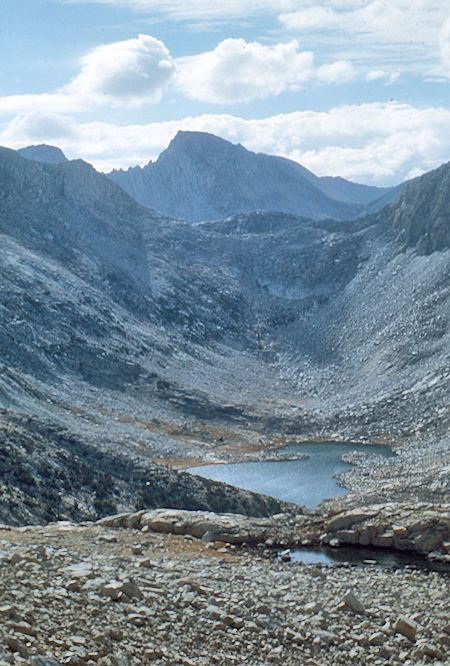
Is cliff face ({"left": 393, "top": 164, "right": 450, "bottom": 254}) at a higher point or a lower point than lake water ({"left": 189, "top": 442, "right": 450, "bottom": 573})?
higher

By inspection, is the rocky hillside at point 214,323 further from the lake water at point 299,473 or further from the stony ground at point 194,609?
the stony ground at point 194,609

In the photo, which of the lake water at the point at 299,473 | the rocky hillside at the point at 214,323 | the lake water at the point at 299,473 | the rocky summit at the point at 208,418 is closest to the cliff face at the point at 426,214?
the rocky hillside at the point at 214,323

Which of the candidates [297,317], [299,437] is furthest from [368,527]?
[297,317]

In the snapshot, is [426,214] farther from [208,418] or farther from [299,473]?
[299,473]

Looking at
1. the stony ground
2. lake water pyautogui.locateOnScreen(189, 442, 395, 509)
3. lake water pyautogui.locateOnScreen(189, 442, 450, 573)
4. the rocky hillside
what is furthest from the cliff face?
the stony ground

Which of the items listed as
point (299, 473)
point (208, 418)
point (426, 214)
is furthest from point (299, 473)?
point (426, 214)

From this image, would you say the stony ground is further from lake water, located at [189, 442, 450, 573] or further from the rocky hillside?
lake water, located at [189, 442, 450, 573]
